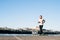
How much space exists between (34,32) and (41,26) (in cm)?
206

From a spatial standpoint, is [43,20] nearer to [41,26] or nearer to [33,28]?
[41,26]

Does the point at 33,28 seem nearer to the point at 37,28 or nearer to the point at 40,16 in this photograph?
the point at 37,28

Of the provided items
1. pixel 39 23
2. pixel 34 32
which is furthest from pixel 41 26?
pixel 34 32

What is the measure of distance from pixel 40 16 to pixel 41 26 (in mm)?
991

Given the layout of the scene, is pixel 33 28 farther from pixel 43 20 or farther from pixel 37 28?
pixel 43 20

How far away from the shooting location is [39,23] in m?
23.4

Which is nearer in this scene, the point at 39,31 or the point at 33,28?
the point at 39,31

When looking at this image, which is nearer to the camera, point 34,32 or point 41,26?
point 41,26

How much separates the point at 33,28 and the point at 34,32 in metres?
0.55

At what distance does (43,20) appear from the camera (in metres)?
23.2

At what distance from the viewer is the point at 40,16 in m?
23.2

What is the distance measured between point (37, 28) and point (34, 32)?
0.76m

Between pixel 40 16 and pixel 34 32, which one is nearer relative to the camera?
pixel 40 16

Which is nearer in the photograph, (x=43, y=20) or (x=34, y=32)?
(x=43, y=20)
